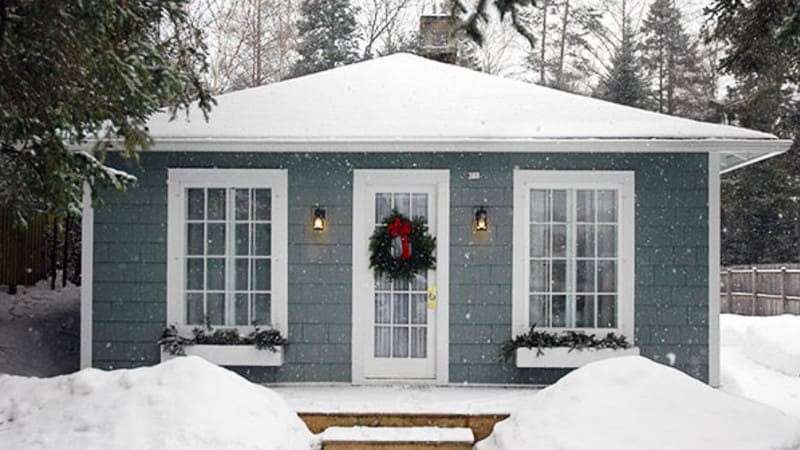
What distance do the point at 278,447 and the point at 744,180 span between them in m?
18.6

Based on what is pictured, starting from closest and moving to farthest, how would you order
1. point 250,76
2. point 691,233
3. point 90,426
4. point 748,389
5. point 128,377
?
point 90,426
point 128,377
point 691,233
point 748,389
point 250,76

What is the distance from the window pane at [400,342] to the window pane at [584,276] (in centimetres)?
173

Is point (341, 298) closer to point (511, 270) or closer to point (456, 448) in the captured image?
point (511, 270)

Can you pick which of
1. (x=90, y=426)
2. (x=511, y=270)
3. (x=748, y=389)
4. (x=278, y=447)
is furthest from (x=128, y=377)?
(x=748, y=389)

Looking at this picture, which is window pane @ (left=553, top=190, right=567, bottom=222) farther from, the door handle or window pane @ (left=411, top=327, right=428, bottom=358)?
window pane @ (left=411, top=327, right=428, bottom=358)

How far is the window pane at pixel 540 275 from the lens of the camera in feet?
25.7

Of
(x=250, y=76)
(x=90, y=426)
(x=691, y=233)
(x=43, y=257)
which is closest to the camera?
(x=90, y=426)

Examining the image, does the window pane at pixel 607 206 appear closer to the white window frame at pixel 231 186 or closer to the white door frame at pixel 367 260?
the white door frame at pixel 367 260

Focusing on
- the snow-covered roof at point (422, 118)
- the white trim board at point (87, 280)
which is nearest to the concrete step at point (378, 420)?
the snow-covered roof at point (422, 118)

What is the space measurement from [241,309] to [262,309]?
0.69 feet

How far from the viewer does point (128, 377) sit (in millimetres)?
5715

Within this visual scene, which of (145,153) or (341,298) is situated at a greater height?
(145,153)

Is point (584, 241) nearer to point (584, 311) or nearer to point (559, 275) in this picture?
point (559, 275)

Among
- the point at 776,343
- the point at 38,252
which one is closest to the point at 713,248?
the point at 776,343
